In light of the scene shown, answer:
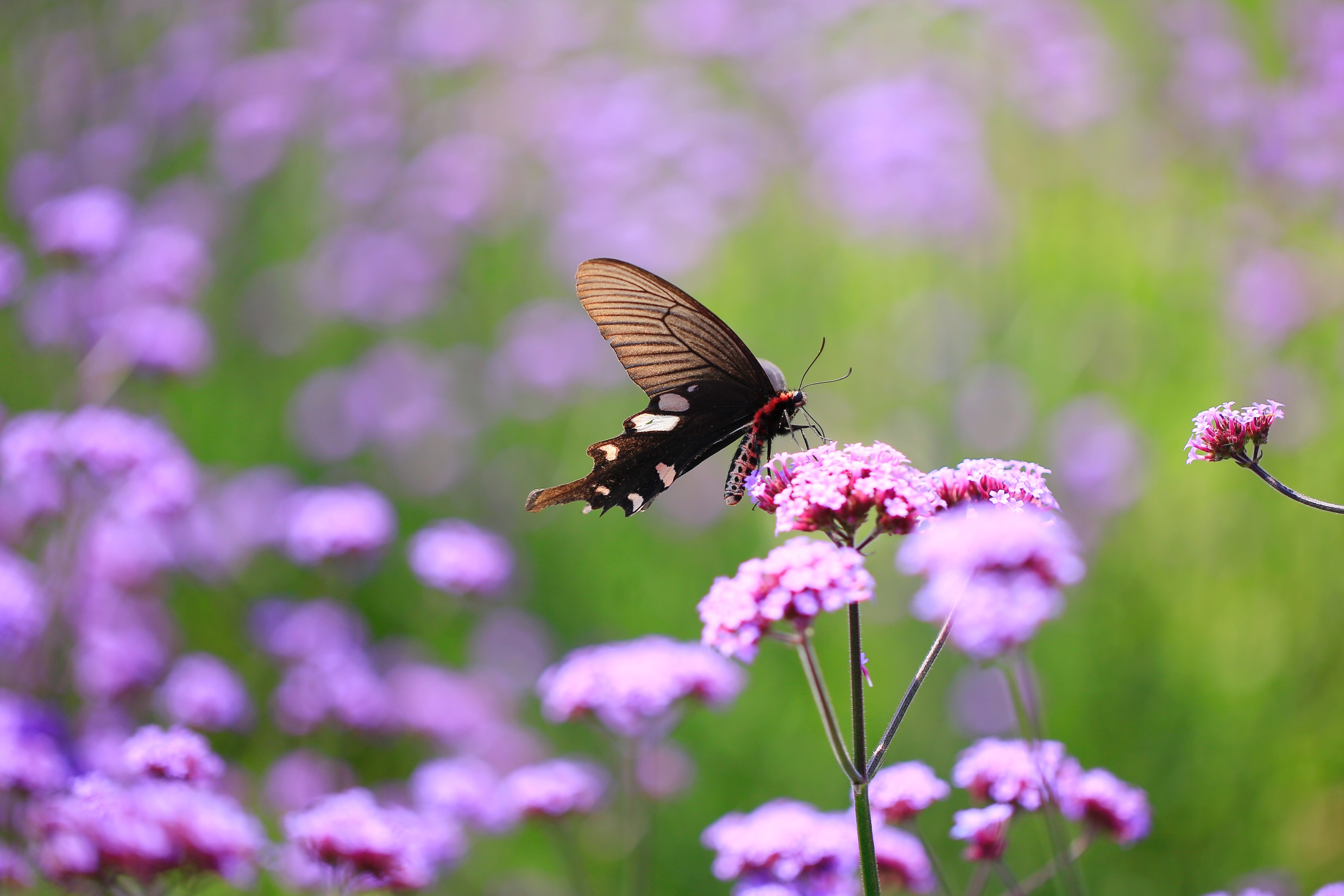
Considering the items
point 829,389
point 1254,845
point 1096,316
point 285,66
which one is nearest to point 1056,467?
point 1096,316

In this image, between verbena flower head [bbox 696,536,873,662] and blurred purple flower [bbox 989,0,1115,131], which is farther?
blurred purple flower [bbox 989,0,1115,131]

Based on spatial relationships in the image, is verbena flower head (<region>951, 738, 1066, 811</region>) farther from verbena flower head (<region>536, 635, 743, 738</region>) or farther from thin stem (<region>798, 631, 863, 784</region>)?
verbena flower head (<region>536, 635, 743, 738</region>)

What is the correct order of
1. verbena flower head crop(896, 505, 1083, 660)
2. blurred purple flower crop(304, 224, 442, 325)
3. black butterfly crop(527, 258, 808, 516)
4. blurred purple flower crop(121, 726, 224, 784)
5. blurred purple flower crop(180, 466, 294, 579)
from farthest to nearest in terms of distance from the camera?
blurred purple flower crop(304, 224, 442, 325)
blurred purple flower crop(180, 466, 294, 579)
black butterfly crop(527, 258, 808, 516)
blurred purple flower crop(121, 726, 224, 784)
verbena flower head crop(896, 505, 1083, 660)

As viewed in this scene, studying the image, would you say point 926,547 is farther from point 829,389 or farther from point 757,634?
point 829,389

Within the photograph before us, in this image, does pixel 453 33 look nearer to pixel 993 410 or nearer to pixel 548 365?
pixel 548 365

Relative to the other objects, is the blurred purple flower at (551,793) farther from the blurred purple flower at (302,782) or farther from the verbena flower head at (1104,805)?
the verbena flower head at (1104,805)

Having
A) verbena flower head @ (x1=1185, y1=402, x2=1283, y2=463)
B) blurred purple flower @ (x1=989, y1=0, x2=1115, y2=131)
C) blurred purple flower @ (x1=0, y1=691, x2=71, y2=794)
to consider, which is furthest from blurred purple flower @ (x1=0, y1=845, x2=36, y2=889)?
blurred purple flower @ (x1=989, y1=0, x2=1115, y2=131)
